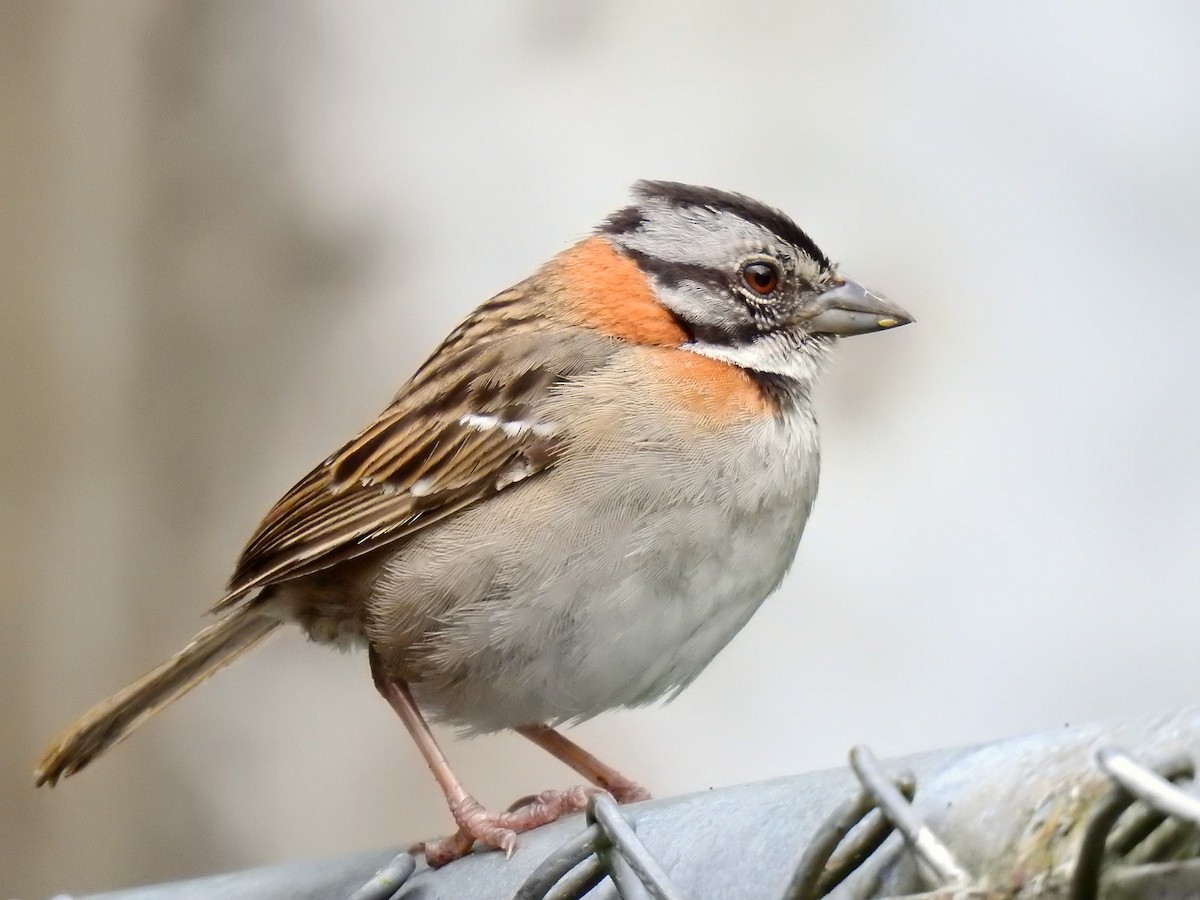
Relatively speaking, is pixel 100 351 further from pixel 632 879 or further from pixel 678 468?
pixel 632 879

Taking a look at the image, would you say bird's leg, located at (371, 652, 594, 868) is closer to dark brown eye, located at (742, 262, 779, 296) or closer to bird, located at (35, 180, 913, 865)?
bird, located at (35, 180, 913, 865)

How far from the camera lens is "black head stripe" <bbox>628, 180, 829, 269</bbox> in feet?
7.11

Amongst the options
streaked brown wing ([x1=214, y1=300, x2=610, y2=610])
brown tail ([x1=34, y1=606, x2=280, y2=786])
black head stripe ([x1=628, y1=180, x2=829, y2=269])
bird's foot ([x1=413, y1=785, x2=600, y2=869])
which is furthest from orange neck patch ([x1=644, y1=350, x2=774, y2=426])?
brown tail ([x1=34, y1=606, x2=280, y2=786])

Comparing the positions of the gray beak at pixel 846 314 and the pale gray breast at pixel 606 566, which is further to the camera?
the gray beak at pixel 846 314

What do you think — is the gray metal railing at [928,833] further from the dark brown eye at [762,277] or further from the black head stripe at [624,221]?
the black head stripe at [624,221]

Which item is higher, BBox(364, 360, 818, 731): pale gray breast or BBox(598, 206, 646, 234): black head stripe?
BBox(598, 206, 646, 234): black head stripe

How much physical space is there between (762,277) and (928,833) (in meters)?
1.43

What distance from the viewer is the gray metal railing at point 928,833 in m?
0.67

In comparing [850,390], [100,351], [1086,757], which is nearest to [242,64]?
[100,351]

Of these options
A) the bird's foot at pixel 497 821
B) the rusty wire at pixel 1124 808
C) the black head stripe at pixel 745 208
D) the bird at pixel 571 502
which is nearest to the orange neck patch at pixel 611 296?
the bird at pixel 571 502

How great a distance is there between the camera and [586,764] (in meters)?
2.21

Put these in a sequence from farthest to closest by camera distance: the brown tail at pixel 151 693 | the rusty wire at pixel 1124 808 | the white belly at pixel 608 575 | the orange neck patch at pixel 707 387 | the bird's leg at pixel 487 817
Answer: the brown tail at pixel 151 693
the orange neck patch at pixel 707 387
the white belly at pixel 608 575
the bird's leg at pixel 487 817
the rusty wire at pixel 1124 808

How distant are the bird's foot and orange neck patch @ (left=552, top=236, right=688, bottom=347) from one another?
70 cm

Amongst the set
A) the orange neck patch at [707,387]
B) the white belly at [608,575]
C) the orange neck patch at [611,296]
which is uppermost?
the orange neck patch at [611,296]
